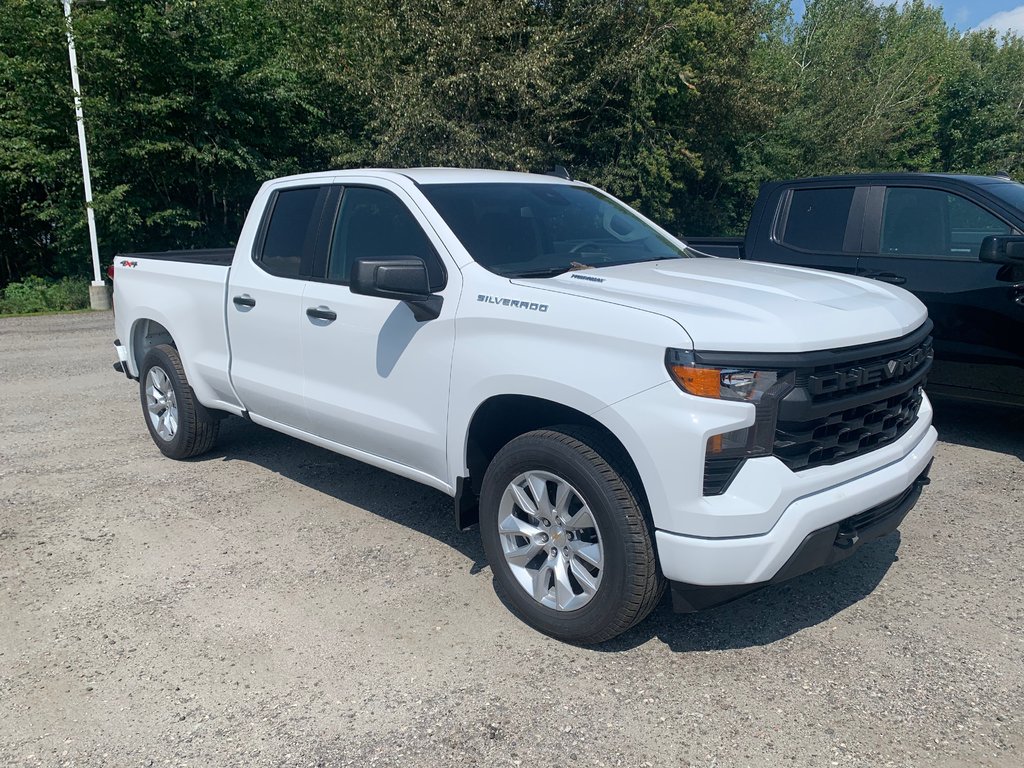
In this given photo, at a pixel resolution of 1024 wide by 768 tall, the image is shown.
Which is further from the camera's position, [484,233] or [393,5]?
[393,5]

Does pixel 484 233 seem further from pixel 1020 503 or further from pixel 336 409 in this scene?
pixel 1020 503

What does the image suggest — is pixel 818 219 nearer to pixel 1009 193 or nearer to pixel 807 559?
pixel 1009 193

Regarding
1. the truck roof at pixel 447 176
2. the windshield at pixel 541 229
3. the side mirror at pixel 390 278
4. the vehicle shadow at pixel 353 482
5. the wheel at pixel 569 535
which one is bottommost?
the vehicle shadow at pixel 353 482

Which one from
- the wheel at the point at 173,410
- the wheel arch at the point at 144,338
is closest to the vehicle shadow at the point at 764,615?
the wheel at the point at 173,410

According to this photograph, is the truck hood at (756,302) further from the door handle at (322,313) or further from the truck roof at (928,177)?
the truck roof at (928,177)

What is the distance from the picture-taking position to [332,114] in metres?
22.1

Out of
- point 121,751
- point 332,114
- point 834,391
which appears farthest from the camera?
point 332,114

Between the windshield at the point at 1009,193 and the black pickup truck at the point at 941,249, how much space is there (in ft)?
0.03

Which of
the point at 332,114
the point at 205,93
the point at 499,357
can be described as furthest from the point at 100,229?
the point at 499,357

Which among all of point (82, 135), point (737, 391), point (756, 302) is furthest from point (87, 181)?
point (737, 391)

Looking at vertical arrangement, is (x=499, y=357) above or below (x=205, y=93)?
below

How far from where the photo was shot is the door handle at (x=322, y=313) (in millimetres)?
4383

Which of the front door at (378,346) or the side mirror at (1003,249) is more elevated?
the side mirror at (1003,249)

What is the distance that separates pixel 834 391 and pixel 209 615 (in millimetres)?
2789
